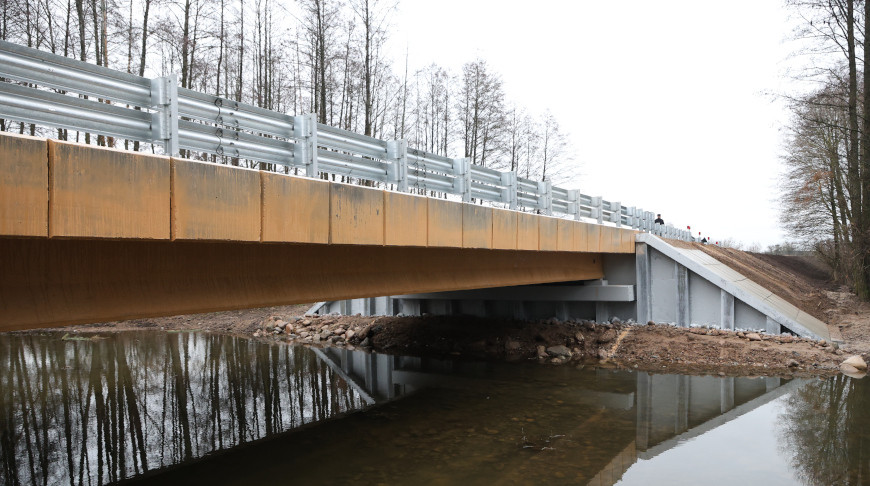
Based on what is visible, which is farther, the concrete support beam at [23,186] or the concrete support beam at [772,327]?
the concrete support beam at [772,327]

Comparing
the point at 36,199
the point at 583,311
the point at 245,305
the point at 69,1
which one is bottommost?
the point at 583,311

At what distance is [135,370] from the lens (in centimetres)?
1418

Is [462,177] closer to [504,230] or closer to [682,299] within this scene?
[504,230]

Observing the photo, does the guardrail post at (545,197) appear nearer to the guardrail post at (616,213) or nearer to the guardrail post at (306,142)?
the guardrail post at (616,213)

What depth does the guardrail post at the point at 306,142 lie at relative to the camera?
6703mm

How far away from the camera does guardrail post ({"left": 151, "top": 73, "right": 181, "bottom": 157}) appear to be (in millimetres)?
5207

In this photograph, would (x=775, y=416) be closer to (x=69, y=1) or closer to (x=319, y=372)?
(x=319, y=372)

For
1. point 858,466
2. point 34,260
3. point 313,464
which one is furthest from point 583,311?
point 34,260

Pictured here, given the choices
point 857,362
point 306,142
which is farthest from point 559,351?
point 306,142

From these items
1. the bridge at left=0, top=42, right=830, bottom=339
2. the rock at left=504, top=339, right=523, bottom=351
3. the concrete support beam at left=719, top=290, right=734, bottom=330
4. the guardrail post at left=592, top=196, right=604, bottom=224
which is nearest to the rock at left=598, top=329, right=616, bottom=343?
the rock at left=504, top=339, right=523, bottom=351

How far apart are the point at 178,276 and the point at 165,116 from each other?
1579 mm

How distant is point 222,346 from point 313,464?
12.8 meters

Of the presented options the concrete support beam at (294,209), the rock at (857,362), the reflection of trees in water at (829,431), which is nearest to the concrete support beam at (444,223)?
the concrete support beam at (294,209)

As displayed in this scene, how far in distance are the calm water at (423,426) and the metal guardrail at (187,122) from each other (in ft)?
12.5
